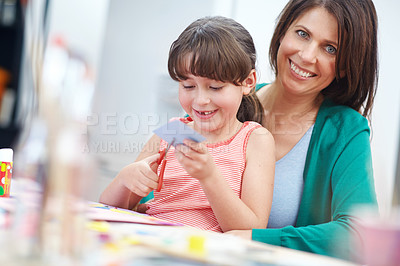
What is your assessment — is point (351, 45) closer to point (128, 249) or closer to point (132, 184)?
point (132, 184)

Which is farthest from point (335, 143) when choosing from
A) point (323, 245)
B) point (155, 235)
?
point (155, 235)

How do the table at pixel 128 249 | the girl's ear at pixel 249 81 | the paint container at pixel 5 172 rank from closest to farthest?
the table at pixel 128 249 → the paint container at pixel 5 172 → the girl's ear at pixel 249 81

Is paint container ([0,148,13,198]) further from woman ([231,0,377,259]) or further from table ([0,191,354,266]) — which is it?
woman ([231,0,377,259])

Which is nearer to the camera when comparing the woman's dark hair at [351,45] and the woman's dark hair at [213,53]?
the woman's dark hair at [213,53]

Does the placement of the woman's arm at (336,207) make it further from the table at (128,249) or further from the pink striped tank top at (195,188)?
the table at (128,249)

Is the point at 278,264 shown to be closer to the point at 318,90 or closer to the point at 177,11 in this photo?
the point at 318,90

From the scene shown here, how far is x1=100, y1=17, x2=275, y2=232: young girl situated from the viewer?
1237 mm

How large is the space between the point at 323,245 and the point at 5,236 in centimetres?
80

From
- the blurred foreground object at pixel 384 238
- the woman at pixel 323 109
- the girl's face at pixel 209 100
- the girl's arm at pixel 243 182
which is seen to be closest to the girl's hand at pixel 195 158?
the girl's arm at pixel 243 182

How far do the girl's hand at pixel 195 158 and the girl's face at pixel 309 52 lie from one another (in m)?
0.57

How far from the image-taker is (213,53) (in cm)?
129

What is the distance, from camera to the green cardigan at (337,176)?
1.21 metres

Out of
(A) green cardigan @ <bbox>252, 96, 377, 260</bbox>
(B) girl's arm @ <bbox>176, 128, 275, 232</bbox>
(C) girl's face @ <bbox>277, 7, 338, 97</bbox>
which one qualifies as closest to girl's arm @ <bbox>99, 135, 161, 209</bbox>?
(B) girl's arm @ <bbox>176, 128, 275, 232</bbox>

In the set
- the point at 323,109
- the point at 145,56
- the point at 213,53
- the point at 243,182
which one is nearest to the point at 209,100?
the point at 213,53
